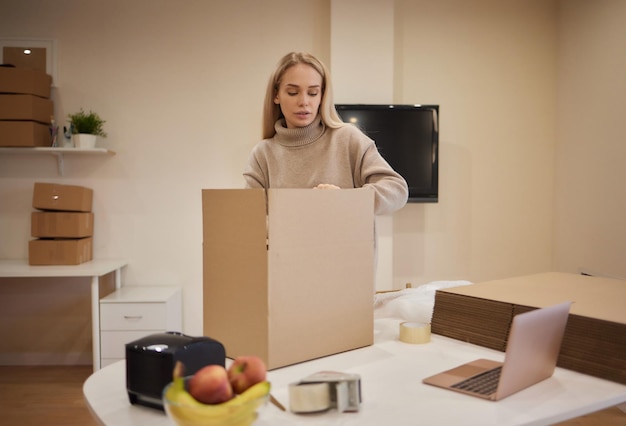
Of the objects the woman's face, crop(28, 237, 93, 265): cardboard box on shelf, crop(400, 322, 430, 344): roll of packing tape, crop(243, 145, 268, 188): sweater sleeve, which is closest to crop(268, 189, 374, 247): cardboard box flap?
crop(400, 322, 430, 344): roll of packing tape

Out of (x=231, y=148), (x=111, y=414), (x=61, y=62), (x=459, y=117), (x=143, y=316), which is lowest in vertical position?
(x=143, y=316)

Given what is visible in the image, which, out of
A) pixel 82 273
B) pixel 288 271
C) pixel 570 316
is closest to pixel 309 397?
pixel 288 271

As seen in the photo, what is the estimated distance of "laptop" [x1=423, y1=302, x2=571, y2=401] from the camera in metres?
0.85

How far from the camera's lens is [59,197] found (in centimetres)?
327

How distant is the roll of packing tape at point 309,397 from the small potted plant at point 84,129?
3044 mm

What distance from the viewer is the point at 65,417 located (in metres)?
2.77

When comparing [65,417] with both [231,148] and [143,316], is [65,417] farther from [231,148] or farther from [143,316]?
[231,148]

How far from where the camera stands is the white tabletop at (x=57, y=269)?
297cm

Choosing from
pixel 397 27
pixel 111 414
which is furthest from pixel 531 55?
pixel 111 414

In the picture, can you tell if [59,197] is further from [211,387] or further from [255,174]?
[211,387]

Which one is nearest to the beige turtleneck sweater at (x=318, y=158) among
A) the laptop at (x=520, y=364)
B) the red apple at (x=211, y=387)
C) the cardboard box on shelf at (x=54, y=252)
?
the laptop at (x=520, y=364)

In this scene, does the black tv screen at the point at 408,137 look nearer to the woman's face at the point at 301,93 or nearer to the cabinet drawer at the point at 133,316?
the cabinet drawer at the point at 133,316

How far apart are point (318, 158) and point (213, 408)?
3.29 feet

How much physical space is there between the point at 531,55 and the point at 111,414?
3834 millimetres
